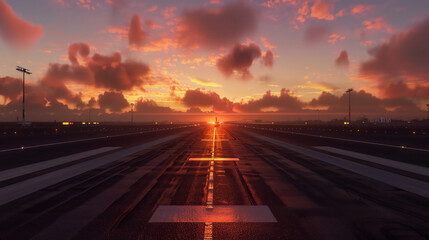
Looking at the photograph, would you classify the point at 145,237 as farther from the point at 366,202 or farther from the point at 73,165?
the point at 73,165

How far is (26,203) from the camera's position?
7.06 metres

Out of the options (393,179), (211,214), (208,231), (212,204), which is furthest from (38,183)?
(393,179)

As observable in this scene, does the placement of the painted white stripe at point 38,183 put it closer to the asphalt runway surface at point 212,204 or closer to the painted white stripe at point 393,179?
the asphalt runway surface at point 212,204

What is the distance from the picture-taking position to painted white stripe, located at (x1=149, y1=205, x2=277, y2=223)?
5875 mm

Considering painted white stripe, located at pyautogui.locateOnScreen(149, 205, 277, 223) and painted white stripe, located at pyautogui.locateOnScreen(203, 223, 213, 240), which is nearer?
painted white stripe, located at pyautogui.locateOnScreen(203, 223, 213, 240)

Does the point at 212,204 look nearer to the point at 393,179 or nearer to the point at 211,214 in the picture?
the point at 211,214

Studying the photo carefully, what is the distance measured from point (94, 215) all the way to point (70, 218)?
48cm

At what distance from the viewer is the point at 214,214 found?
6.25 metres

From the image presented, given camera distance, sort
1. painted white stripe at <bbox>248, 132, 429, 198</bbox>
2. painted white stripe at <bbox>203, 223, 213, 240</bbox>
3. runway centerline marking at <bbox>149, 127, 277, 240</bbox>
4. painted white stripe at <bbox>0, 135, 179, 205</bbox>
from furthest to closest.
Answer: painted white stripe at <bbox>248, 132, 429, 198</bbox>
painted white stripe at <bbox>0, 135, 179, 205</bbox>
runway centerline marking at <bbox>149, 127, 277, 240</bbox>
painted white stripe at <bbox>203, 223, 213, 240</bbox>

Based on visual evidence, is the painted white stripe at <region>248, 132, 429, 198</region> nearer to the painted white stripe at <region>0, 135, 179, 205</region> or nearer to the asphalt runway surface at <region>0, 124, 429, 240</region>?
the asphalt runway surface at <region>0, 124, 429, 240</region>

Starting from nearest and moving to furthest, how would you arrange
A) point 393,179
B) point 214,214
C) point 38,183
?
point 214,214, point 38,183, point 393,179

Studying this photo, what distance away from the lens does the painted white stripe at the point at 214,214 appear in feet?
19.3

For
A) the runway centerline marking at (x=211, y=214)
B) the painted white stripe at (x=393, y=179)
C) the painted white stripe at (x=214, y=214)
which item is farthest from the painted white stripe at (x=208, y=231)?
the painted white stripe at (x=393, y=179)

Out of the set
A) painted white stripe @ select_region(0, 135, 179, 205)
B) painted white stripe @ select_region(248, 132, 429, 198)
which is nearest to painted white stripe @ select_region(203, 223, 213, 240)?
painted white stripe @ select_region(0, 135, 179, 205)
